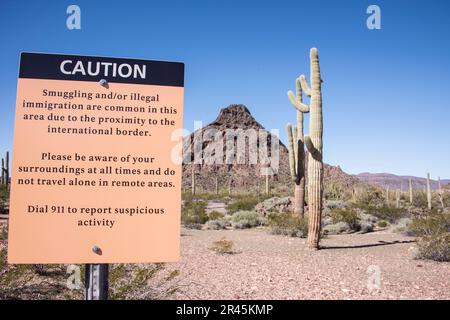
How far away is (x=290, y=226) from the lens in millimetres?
14367

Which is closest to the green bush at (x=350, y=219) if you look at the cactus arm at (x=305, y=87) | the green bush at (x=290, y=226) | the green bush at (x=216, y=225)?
the green bush at (x=290, y=226)

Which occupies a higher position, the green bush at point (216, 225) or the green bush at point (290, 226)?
the green bush at point (290, 226)

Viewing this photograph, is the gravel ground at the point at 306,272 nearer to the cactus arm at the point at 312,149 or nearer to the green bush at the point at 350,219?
the cactus arm at the point at 312,149

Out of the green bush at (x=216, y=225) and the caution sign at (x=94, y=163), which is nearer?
the caution sign at (x=94, y=163)

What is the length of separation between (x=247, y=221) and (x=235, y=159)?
55531 millimetres

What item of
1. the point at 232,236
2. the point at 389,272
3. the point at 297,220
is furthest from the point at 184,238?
the point at 389,272

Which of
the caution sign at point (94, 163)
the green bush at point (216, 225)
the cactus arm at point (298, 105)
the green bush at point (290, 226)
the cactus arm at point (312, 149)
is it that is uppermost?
the cactus arm at point (298, 105)

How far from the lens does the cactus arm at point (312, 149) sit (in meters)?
11.0

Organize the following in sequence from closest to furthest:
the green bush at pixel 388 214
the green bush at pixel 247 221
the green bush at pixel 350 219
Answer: the green bush at pixel 350 219 < the green bush at pixel 247 221 < the green bush at pixel 388 214

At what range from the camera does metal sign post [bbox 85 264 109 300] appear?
3.47 metres

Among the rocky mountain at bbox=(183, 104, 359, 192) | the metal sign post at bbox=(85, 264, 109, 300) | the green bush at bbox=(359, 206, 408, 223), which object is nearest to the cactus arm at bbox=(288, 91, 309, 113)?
the green bush at bbox=(359, 206, 408, 223)

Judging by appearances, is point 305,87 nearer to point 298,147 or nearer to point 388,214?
point 298,147

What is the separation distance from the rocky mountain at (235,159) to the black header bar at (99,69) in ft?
197
